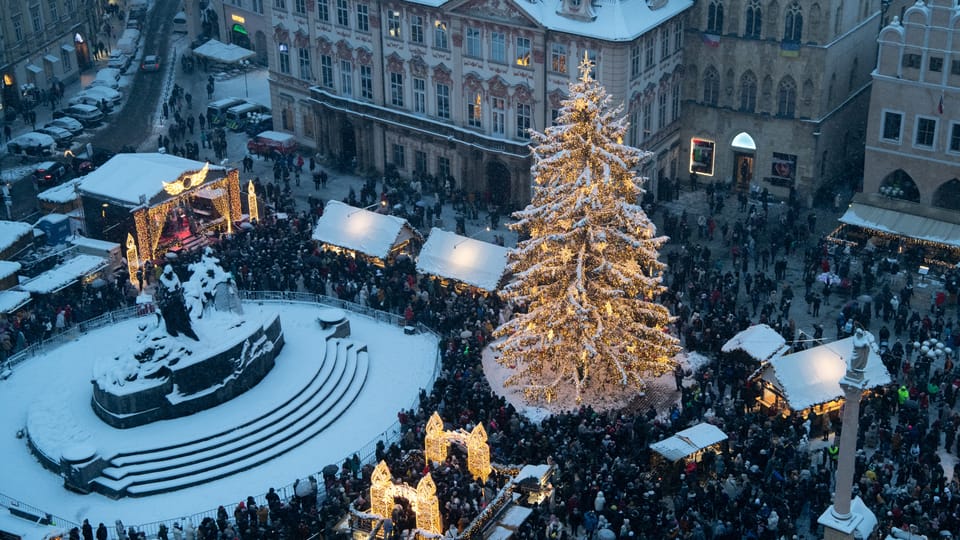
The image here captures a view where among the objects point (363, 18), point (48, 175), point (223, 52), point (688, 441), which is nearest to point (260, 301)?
point (363, 18)

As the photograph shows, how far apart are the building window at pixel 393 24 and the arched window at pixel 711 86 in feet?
54.5

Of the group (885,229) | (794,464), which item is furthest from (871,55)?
(794,464)

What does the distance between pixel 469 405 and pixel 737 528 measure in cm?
1172

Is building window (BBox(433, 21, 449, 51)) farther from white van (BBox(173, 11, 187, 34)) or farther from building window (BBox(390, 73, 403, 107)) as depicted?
white van (BBox(173, 11, 187, 34))

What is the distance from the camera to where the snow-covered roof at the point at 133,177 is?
63.7m

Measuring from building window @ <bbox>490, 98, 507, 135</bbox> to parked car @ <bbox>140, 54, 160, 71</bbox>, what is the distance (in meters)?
39.2

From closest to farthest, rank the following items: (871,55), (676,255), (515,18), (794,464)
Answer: (794,464) → (676,255) → (515,18) → (871,55)

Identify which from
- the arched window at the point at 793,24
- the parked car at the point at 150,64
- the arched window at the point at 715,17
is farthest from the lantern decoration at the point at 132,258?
the parked car at the point at 150,64

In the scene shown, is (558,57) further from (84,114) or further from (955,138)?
(84,114)

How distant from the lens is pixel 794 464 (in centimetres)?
4456

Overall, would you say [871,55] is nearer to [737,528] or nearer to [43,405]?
[737,528]

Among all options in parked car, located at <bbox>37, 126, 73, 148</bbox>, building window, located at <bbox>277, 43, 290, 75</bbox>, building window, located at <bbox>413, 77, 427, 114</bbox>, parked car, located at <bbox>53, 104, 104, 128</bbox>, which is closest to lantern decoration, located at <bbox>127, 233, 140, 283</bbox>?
building window, located at <bbox>413, 77, 427, 114</bbox>

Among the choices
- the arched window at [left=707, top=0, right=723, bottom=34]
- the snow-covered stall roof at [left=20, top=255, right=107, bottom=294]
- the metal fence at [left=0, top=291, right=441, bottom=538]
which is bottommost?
the metal fence at [left=0, top=291, right=441, bottom=538]

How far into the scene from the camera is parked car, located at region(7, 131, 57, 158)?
266ft
